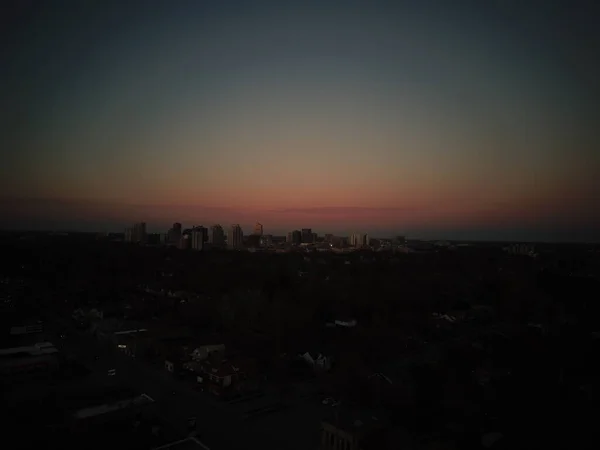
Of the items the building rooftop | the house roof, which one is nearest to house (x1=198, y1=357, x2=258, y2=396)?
the house roof

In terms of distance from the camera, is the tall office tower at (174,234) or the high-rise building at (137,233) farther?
the tall office tower at (174,234)

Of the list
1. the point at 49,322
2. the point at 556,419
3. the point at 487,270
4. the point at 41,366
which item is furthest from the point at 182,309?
the point at 487,270

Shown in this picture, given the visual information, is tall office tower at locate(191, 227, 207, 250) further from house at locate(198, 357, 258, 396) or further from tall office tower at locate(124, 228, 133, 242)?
house at locate(198, 357, 258, 396)

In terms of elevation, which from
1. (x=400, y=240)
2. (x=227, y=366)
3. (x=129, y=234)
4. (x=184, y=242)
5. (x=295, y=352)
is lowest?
(x=295, y=352)

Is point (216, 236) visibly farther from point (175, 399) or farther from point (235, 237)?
point (175, 399)

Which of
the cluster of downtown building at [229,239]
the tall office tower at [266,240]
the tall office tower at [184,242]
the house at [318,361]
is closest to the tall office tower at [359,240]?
the cluster of downtown building at [229,239]

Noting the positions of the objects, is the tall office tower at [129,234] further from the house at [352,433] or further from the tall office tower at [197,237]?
the house at [352,433]

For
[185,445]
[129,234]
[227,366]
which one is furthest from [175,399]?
[129,234]
